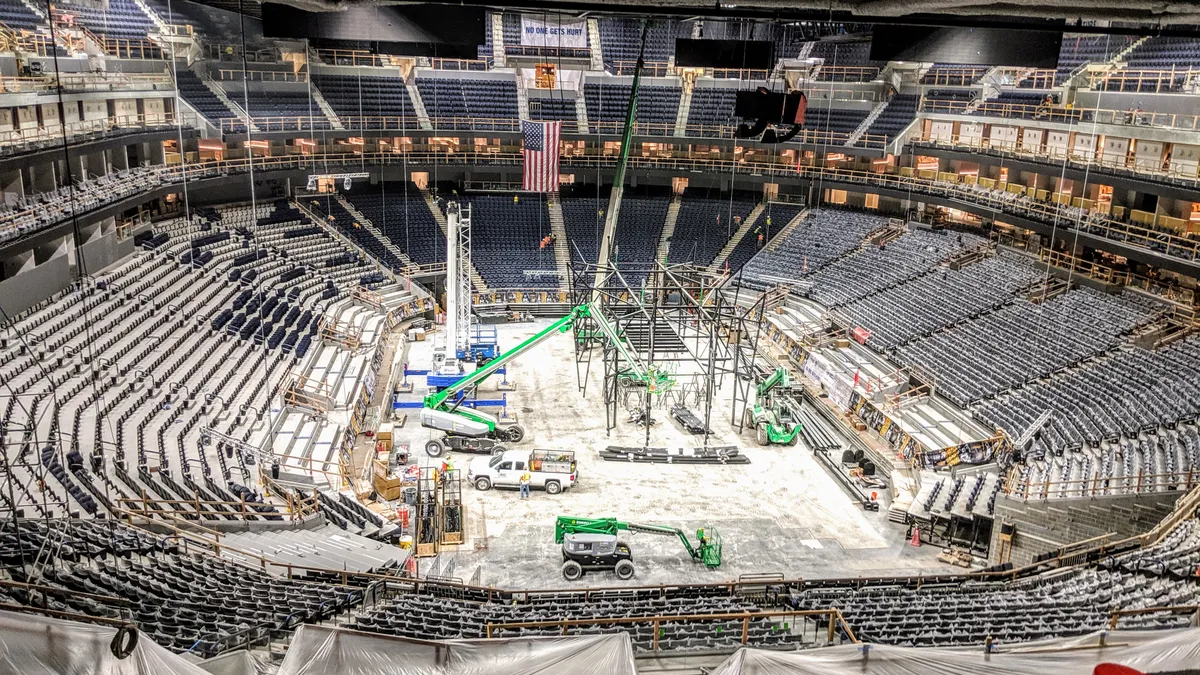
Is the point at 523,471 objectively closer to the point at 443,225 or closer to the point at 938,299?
the point at 938,299

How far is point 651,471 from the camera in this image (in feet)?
76.5

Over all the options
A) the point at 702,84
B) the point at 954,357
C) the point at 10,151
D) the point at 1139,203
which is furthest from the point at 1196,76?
the point at 10,151

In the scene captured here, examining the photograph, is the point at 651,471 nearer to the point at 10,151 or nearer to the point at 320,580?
the point at 320,580

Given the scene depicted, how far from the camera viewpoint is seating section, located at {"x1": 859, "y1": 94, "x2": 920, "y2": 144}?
40.1 meters

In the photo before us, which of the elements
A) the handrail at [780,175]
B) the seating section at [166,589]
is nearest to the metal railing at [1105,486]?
the handrail at [780,175]

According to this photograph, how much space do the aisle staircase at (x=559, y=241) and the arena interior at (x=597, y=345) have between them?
0.20 metres

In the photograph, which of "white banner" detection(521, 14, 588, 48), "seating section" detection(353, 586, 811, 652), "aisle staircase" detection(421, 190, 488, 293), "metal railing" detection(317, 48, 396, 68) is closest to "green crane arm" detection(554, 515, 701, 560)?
"seating section" detection(353, 586, 811, 652)

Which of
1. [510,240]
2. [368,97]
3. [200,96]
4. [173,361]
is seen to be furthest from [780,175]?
[173,361]

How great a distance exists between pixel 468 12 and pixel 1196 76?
30.3 meters

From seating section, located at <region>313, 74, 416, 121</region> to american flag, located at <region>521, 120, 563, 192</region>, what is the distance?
1135 cm

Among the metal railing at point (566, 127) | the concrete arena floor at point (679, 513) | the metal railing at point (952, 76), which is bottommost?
the concrete arena floor at point (679, 513)

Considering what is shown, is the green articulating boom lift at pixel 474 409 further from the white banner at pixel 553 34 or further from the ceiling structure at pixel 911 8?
the white banner at pixel 553 34

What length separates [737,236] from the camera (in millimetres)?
41625

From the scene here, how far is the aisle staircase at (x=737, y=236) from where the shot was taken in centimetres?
4003
